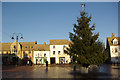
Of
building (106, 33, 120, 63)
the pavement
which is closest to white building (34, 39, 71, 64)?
building (106, 33, 120, 63)

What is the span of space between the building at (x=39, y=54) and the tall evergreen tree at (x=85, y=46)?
44.9 meters

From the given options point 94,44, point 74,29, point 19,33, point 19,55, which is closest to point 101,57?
point 94,44

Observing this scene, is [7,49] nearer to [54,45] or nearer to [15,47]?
[15,47]

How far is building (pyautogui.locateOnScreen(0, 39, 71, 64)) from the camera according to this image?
6625cm

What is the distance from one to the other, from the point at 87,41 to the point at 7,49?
185ft

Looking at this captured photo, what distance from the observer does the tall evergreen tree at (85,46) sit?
19.4m

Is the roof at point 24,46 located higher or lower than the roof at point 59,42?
lower

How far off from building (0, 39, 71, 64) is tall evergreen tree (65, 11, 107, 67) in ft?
147

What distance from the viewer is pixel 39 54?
67.1m

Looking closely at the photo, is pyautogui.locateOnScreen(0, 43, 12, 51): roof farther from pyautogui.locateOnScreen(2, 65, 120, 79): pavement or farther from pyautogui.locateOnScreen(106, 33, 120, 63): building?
pyautogui.locateOnScreen(106, 33, 120, 63): building

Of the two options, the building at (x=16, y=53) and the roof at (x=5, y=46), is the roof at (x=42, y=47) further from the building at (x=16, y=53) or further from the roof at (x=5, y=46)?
the roof at (x=5, y=46)

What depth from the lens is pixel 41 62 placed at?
218 ft

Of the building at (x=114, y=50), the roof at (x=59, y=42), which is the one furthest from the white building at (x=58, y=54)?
the building at (x=114, y=50)

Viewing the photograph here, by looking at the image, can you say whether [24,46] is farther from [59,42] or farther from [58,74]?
[58,74]
